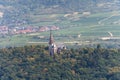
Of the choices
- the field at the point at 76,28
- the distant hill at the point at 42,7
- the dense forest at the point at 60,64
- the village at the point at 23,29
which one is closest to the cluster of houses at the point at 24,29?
the village at the point at 23,29

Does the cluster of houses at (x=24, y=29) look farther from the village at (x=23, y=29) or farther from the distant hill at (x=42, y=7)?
the distant hill at (x=42, y=7)

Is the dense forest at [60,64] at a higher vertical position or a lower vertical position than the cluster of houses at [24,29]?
lower

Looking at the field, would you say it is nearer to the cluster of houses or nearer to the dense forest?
the cluster of houses

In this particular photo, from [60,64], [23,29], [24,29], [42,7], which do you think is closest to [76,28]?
[24,29]

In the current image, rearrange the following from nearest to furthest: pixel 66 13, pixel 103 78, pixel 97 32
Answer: pixel 103 78, pixel 97 32, pixel 66 13

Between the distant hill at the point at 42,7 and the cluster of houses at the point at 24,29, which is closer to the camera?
the cluster of houses at the point at 24,29

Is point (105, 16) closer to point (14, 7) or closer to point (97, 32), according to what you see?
point (97, 32)

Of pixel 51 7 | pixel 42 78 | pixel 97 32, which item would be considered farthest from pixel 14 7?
pixel 42 78
